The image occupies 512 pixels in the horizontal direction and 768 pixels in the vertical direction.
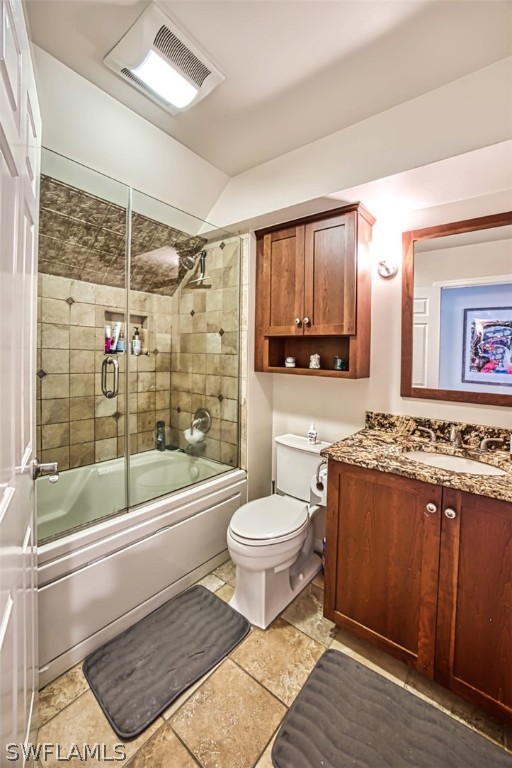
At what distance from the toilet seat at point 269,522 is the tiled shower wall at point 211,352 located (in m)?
0.55

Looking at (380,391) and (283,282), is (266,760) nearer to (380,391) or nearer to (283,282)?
(380,391)

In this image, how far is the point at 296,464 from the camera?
7.13ft

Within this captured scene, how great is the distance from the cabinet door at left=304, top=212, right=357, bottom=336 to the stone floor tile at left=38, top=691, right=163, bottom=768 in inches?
77.2

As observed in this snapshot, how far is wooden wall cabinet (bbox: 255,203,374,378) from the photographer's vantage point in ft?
6.13

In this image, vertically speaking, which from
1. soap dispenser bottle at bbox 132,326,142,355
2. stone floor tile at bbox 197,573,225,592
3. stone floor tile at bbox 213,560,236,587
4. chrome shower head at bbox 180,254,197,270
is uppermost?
chrome shower head at bbox 180,254,197,270

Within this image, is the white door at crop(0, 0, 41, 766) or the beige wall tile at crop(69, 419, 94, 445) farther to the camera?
the beige wall tile at crop(69, 419, 94, 445)

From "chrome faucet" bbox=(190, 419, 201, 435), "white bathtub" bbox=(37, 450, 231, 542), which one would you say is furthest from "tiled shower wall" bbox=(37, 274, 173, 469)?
"chrome faucet" bbox=(190, 419, 201, 435)

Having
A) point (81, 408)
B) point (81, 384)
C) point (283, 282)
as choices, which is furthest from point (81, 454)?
point (283, 282)

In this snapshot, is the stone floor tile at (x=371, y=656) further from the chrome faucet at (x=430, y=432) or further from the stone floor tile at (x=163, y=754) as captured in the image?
the chrome faucet at (x=430, y=432)

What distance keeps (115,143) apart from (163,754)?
2660 mm

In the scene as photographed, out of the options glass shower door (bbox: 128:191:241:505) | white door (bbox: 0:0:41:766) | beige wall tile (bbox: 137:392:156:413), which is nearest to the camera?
white door (bbox: 0:0:41:766)

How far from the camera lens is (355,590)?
1.54m

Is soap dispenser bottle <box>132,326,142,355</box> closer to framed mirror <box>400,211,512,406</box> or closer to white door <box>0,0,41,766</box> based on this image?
white door <box>0,0,41,766</box>

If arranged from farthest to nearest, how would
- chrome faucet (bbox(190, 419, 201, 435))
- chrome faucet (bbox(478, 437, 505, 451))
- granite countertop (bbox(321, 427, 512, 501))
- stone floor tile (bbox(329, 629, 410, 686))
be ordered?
1. chrome faucet (bbox(190, 419, 201, 435))
2. chrome faucet (bbox(478, 437, 505, 451))
3. stone floor tile (bbox(329, 629, 410, 686))
4. granite countertop (bbox(321, 427, 512, 501))
